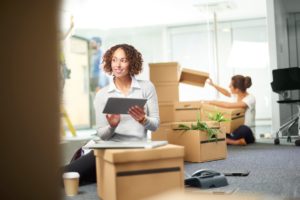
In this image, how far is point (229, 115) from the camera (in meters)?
5.06

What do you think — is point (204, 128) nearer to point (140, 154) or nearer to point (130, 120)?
point (130, 120)

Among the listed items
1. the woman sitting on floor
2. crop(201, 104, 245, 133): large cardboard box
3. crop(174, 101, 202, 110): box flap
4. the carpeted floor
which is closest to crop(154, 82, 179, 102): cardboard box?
crop(174, 101, 202, 110): box flap

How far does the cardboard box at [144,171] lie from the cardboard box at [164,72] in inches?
123

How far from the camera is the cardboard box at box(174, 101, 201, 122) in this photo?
473cm

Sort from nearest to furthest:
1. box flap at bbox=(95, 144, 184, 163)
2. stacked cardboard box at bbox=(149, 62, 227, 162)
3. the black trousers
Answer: box flap at bbox=(95, 144, 184, 163)
the black trousers
stacked cardboard box at bbox=(149, 62, 227, 162)

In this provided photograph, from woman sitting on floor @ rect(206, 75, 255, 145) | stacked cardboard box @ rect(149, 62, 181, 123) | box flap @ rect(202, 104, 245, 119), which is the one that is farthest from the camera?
woman sitting on floor @ rect(206, 75, 255, 145)

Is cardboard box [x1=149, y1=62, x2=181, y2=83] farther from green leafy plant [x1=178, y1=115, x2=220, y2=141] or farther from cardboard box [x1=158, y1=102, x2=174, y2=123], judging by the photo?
green leafy plant [x1=178, y1=115, x2=220, y2=141]

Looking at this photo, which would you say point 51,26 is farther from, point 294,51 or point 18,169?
point 294,51

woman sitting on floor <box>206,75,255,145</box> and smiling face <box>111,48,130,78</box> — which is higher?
smiling face <box>111,48,130,78</box>

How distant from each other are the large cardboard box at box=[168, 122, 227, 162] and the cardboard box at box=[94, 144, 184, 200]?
1.94 metres

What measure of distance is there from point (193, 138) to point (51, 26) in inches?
133

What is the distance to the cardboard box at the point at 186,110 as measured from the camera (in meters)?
4.73

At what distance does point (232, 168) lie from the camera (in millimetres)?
3293

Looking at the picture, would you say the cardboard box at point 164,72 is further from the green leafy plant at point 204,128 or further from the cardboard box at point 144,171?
the cardboard box at point 144,171
